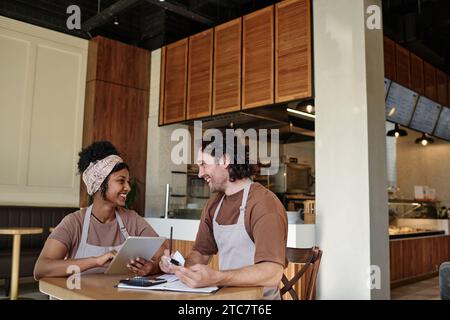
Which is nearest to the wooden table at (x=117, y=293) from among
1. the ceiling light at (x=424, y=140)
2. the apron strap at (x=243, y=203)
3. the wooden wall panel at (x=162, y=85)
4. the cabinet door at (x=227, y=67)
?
the apron strap at (x=243, y=203)

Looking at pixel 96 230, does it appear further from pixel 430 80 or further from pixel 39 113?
pixel 430 80

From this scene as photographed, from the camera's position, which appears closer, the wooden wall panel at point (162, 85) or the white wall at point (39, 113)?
the white wall at point (39, 113)

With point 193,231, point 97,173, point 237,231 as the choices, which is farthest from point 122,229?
point 193,231

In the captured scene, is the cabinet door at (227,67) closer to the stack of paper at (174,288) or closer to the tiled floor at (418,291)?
the tiled floor at (418,291)

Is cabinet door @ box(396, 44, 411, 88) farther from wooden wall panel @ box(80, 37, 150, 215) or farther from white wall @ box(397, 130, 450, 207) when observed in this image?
wooden wall panel @ box(80, 37, 150, 215)

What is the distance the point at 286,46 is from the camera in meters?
4.75

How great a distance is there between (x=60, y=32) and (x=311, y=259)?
514 centimetres

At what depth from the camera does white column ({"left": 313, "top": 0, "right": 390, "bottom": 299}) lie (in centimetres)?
384

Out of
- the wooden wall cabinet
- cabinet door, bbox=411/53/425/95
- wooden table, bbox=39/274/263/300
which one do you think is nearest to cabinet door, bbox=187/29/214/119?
cabinet door, bbox=411/53/425/95

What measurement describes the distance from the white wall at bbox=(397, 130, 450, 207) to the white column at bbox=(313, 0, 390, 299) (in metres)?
4.60

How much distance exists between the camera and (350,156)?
399 centimetres

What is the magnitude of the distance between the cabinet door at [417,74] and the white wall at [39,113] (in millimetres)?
4611

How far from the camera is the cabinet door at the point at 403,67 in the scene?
5674 mm
